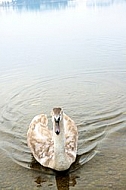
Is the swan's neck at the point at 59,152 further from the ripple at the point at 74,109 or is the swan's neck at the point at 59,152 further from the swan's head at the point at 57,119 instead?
the ripple at the point at 74,109

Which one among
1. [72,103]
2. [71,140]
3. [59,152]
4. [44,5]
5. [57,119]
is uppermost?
[57,119]

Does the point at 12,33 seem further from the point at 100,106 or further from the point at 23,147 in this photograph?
the point at 23,147

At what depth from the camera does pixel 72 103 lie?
12.4 m

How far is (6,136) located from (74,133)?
7.28 ft

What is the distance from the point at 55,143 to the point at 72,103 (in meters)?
4.58

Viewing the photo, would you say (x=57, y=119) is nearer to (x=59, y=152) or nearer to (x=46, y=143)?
(x=59, y=152)

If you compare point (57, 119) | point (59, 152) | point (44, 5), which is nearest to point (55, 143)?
point (59, 152)

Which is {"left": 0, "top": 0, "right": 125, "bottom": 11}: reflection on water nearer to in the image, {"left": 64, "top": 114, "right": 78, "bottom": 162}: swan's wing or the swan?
{"left": 64, "top": 114, "right": 78, "bottom": 162}: swan's wing

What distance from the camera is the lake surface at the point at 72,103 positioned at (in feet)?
25.7

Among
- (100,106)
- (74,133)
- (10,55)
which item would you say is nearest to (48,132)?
(74,133)

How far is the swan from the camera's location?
308 inches

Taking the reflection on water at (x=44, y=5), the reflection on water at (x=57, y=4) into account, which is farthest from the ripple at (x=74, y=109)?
the reflection on water at (x=44, y=5)

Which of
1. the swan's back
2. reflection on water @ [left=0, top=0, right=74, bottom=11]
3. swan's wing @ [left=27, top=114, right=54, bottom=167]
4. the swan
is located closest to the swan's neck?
the swan

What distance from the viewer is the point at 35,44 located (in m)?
26.1
